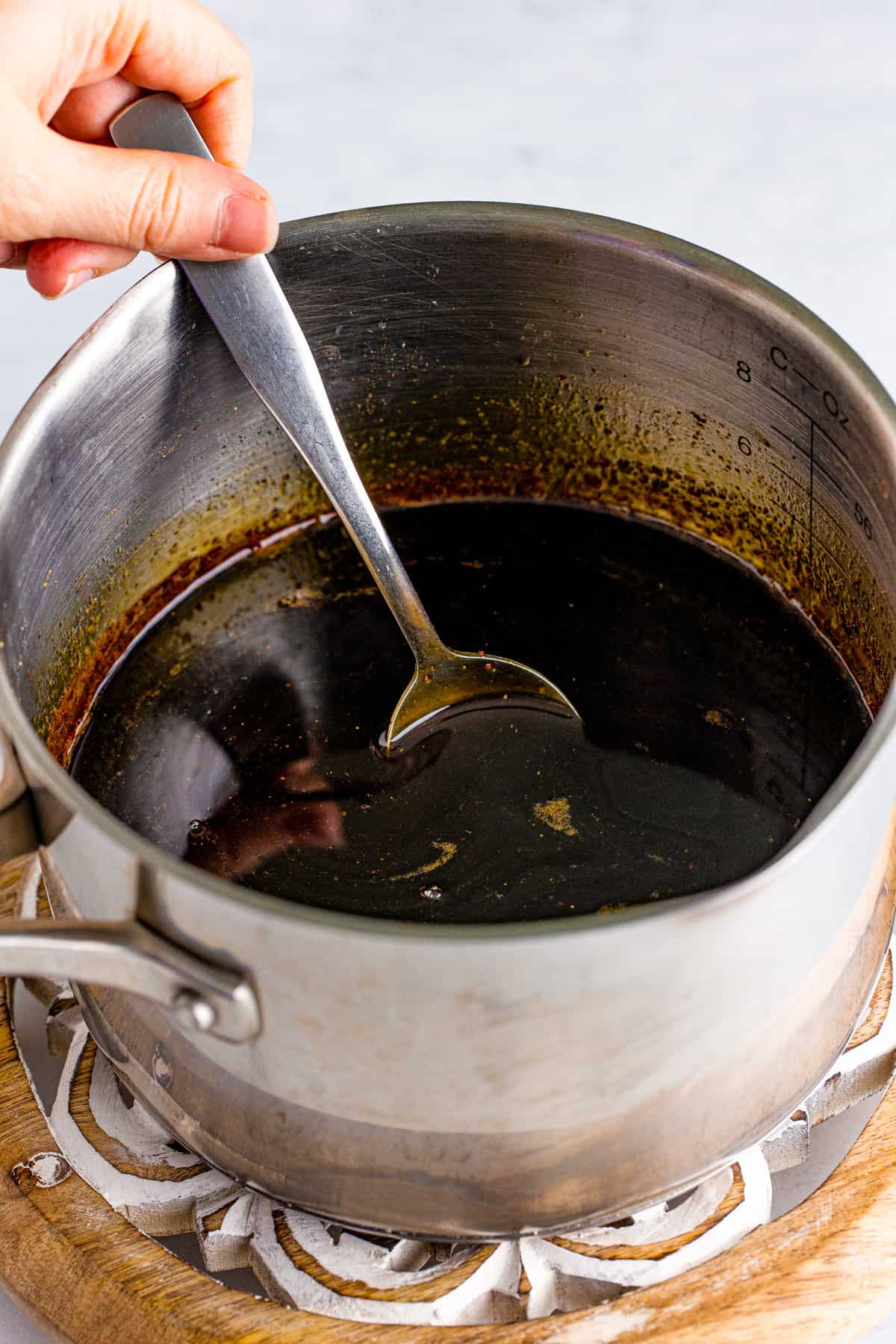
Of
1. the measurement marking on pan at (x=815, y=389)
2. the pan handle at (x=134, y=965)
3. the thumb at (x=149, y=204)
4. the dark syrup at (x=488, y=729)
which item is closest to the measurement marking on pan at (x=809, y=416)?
the measurement marking on pan at (x=815, y=389)

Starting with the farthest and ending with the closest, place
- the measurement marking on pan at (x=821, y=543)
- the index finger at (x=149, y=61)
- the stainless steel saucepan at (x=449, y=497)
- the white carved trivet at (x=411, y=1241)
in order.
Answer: the measurement marking on pan at (x=821, y=543) < the index finger at (x=149, y=61) < the white carved trivet at (x=411, y=1241) < the stainless steel saucepan at (x=449, y=497)

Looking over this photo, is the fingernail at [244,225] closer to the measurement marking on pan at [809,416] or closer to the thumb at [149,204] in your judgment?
the thumb at [149,204]

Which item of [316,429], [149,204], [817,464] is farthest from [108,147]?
[817,464]

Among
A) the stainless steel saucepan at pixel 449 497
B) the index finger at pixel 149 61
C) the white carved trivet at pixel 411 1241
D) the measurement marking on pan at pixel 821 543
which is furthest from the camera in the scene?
the measurement marking on pan at pixel 821 543

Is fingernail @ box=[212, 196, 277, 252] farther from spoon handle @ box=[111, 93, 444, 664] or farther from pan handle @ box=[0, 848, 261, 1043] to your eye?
pan handle @ box=[0, 848, 261, 1043]

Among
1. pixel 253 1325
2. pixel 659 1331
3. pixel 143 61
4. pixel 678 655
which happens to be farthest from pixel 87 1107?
pixel 143 61

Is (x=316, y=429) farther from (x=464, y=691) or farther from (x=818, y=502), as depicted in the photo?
(x=818, y=502)
